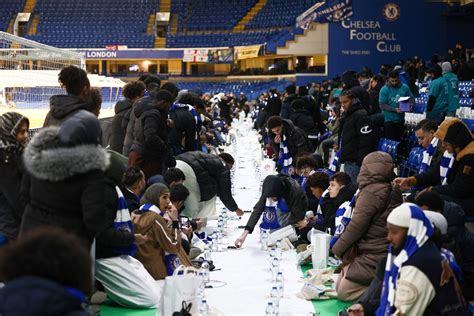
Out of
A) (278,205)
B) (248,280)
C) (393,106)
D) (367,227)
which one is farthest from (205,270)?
(393,106)

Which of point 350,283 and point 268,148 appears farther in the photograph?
point 268,148

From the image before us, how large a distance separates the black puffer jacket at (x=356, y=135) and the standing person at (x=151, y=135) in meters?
2.34

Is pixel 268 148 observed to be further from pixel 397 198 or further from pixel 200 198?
pixel 397 198

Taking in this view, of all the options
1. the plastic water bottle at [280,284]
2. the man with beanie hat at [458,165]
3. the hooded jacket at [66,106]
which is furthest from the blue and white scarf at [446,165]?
the hooded jacket at [66,106]

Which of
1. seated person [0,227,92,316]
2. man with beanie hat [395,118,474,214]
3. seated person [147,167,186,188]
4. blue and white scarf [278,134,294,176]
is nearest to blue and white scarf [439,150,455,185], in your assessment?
man with beanie hat [395,118,474,214]

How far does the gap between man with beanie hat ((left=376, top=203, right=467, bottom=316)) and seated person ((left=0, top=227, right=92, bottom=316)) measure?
2.23 m

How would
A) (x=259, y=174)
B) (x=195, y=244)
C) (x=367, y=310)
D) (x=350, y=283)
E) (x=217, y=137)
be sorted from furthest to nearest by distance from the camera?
(x=217, y=137) → (x=259, y=174) → (x=195, y=244) → (x=350, y=283) → (x=367, y=310)

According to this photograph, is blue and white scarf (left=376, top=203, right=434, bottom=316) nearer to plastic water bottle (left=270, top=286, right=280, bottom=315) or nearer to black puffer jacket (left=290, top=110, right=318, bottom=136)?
plastic water bottle (left=270, top=286, right=280, bottom=315)

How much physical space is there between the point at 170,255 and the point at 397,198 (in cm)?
181

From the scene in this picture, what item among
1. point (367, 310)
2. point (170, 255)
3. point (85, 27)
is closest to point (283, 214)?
point (170, 255)

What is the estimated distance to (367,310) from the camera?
5.11m

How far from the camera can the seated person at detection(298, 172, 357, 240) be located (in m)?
7.65

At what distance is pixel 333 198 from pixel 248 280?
3.78 feet

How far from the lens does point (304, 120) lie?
13.7 meters
